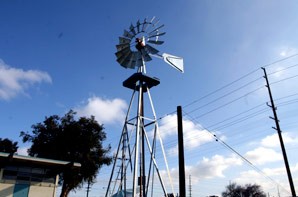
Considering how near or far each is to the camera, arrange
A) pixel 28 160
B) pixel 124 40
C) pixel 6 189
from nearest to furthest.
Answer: pixel 28 160, pixel 6 189, pixel 124 40

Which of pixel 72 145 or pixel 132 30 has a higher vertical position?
pixel 132 30

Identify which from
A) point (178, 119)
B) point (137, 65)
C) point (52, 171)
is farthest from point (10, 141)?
point (178, 119)

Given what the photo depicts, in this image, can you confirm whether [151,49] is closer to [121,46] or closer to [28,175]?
[121,46]

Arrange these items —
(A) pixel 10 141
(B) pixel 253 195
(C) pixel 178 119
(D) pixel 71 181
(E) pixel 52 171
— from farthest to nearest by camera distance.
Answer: (B) pixel 253 195
(A) pixel 10 141
(D) pixel 71 181
(E) pixel 52 171
(C) pixel 178 119

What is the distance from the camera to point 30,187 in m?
Result: 18.2

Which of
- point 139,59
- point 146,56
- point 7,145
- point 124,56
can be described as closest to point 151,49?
point 146,56

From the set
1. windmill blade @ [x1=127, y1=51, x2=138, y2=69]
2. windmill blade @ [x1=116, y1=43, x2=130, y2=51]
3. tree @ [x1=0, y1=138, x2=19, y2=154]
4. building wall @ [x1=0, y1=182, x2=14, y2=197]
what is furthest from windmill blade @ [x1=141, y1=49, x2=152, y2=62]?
tree @ [x1=0, y1=138, x2=19, y2=154]

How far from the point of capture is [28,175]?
1847 centimetres

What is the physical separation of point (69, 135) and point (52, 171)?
1195 centimetres

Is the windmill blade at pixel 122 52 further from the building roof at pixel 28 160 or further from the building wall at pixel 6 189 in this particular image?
the building wall at pixel 6 189

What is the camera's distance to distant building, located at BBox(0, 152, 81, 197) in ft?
56.2

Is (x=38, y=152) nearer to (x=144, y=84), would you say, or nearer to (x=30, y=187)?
(x=30, y=187)

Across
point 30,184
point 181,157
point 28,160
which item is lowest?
point 30,184

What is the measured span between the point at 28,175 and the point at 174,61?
1326 cm
